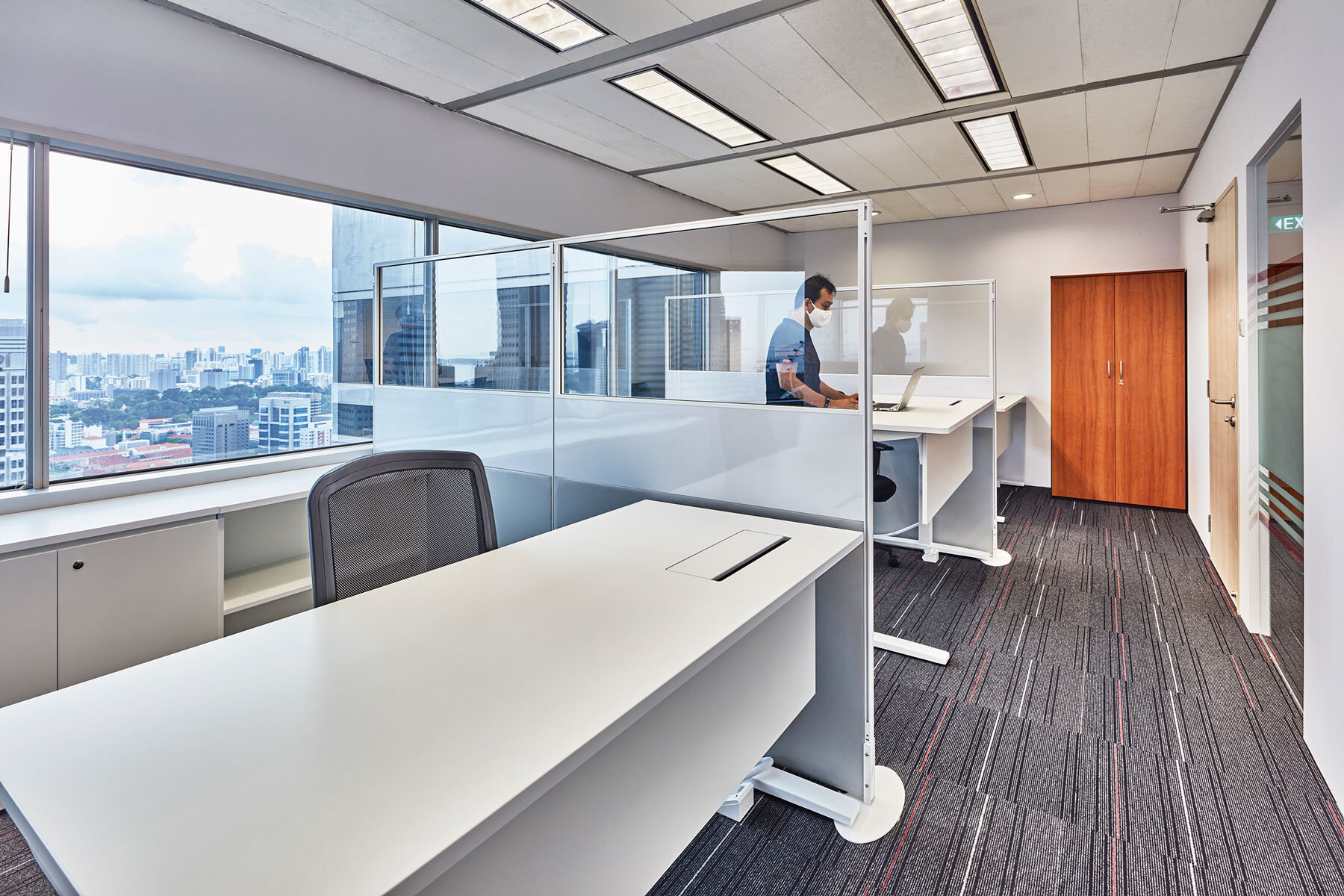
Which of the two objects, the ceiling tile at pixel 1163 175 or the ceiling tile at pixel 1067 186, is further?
the ceiling tile at pixel 1067 186

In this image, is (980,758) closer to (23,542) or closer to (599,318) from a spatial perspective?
(599,318)

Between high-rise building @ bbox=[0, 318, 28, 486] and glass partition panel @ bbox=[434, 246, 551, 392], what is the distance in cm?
129

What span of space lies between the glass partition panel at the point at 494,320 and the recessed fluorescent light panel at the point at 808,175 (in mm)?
2406

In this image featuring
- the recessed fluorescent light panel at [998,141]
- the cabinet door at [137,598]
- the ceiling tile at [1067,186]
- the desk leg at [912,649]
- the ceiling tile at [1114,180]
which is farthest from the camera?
the ceiling tile at [1067,186]

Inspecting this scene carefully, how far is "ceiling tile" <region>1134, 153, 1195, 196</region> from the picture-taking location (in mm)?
4262

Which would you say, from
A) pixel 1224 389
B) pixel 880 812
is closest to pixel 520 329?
pixel 880 812

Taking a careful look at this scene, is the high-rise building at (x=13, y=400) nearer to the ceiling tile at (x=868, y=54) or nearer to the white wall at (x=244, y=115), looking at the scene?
the white wall at (x=244, y=115)

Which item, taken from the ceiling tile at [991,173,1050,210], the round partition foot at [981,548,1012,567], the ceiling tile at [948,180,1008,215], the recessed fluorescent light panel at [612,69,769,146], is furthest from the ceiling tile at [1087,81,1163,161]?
the round partition foot at [981,548,1012,567]

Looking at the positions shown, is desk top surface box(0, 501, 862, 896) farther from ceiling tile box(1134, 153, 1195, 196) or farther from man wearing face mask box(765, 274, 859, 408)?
ceiling tile box(1134, 153, 1195, 196)

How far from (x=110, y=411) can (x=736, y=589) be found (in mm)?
2500

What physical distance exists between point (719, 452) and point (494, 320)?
1135 mm

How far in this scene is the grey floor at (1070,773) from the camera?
151 centimetres

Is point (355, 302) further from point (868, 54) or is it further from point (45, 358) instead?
point (868, 54)

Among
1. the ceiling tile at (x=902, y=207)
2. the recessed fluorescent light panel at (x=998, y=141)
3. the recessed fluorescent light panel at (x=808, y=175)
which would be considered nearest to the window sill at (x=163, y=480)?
the recessed fluorescent light panel at (x=808, y=175)
